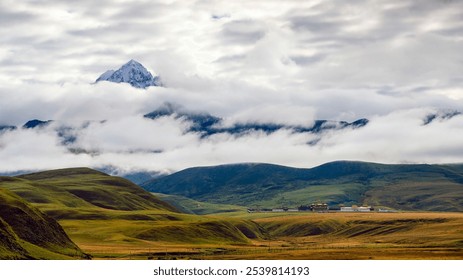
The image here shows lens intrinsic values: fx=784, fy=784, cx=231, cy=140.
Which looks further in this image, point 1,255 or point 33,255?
point 33,255
